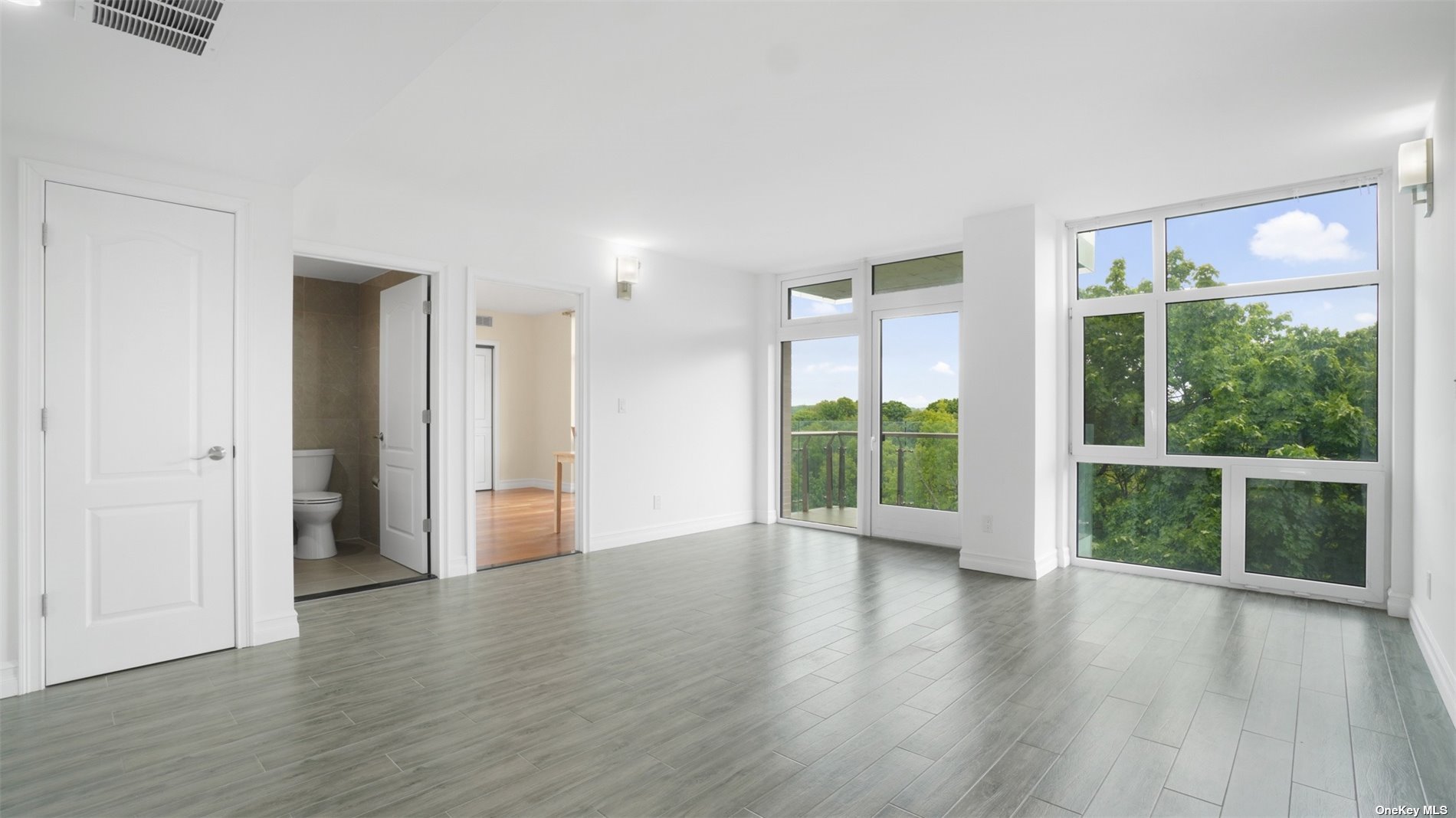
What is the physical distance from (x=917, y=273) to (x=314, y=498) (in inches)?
204

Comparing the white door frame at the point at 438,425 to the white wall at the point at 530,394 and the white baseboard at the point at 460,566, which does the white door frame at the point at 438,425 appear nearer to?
the white baseboard at the point at 460,566

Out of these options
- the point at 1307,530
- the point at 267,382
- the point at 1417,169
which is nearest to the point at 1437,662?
the point at 1307,530

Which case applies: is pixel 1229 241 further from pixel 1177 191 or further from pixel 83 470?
pixel 83 470

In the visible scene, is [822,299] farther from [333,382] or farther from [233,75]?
[233,75]

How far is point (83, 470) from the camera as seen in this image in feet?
9.61

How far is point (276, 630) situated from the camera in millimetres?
3412

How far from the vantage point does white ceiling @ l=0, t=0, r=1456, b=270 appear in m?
2.32

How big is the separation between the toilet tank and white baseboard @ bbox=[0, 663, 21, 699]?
2.93 metres

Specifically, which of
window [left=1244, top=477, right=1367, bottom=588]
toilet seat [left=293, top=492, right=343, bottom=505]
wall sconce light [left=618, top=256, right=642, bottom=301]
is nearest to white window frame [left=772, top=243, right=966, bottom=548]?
wall sconce light [left=618, top=256, right=642, bottom=301]

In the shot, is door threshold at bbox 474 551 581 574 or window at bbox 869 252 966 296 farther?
window at bbox 869 252 966 296

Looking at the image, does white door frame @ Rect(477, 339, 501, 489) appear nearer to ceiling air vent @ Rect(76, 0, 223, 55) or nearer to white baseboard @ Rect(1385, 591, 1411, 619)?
ceiling air vent @ Rect(76, 0, 223, 55)

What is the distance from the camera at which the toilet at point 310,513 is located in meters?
5.27

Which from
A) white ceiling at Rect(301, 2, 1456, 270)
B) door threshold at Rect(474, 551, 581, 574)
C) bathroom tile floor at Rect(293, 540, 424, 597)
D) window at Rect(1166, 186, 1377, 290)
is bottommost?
bathroom tile floor at Rect(293, 540, 424, 597)

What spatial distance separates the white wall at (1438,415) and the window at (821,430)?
364cm
